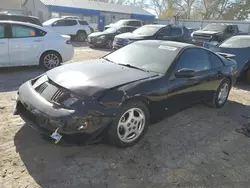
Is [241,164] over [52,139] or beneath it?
beneath

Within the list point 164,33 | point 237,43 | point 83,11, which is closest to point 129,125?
point 237,43

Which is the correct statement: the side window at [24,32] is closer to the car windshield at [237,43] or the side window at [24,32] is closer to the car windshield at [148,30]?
the car windshield at [148,30]

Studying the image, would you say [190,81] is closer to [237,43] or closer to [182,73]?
[182,73]

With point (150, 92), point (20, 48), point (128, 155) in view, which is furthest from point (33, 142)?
point (20, 48)

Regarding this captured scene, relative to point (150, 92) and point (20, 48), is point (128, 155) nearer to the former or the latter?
point (150, 92)

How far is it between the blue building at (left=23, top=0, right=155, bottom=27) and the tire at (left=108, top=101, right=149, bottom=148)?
1112 inches

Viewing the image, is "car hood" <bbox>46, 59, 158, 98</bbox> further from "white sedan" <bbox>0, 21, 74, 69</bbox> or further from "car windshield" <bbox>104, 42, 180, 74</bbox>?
"white sedan" <bbox>0, 21, 74, 69</bbox>

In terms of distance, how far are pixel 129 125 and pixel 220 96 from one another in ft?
9.54

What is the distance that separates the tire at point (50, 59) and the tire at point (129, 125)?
515 cm

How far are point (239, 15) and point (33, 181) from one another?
4883 cm

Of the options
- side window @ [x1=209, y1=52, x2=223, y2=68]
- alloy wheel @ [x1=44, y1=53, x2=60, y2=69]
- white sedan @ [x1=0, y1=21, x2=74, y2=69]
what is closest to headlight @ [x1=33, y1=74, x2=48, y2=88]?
side window @ [x1=209, y1=52, x2=223, y2=68]

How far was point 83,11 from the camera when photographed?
30203 millimetres

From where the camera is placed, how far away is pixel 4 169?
276 centimetres

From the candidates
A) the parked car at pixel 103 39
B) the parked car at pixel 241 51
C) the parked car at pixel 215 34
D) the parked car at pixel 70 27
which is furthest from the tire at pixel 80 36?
the parked car at pixel 241 51
